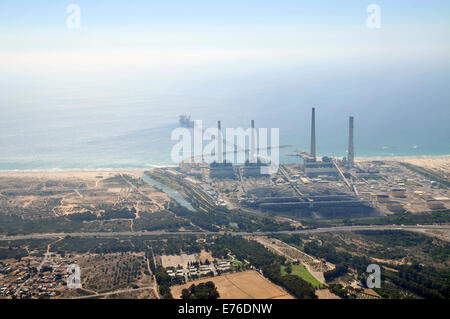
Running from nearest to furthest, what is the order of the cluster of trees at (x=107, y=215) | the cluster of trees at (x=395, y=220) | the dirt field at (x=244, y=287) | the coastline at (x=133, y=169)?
the dirt field at (x=244, y=287), the cluster of trees at (x=395, y=220), the cluster of trees at (x=107, y=215), the coastline at (x=133, y=169)

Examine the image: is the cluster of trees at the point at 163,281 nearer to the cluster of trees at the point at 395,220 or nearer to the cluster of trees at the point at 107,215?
the cluster of trees at the point at 107,215

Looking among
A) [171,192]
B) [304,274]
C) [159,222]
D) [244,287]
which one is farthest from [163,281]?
[171,192]

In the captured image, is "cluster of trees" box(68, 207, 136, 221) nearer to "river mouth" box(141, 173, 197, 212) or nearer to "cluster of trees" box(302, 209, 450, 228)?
"river mouth" box(141, 173, 197, 212)

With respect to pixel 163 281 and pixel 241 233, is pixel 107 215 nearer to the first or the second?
pixel 241 233

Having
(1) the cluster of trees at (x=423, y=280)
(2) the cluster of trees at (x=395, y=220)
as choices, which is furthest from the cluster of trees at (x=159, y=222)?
(1) the cluster of trees at (x=423, y=280)

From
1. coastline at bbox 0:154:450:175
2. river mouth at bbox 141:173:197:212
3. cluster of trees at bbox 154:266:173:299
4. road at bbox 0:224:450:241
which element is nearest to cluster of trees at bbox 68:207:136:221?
road at bbox 0:224:450:241

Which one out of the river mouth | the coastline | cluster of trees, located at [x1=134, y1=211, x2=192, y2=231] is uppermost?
the coastline
